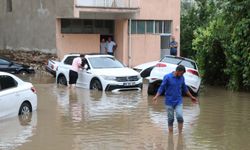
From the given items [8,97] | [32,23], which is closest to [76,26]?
[32,23]

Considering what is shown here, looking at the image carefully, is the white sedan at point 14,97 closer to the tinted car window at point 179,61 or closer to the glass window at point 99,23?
the tinted car window at point 179,61

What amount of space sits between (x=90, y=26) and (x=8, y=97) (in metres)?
23.9

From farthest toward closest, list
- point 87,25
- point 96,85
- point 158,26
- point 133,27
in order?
1. point 158,26
2. point 133,27
3. point 87,25
4. point 96,85

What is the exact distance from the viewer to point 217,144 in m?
11.8

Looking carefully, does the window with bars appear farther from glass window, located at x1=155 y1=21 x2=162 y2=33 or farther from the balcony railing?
the balcony railing

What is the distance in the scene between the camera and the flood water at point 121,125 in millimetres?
11625

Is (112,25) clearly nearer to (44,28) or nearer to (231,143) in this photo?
(44,28)

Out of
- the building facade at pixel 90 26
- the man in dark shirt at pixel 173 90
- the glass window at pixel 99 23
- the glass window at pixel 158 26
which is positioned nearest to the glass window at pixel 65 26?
the building facade at pixel 90 26

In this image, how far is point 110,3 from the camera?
1398 inches

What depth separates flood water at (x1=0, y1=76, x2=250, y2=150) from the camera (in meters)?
11.6

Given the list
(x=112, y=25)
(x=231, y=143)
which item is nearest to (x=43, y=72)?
(x=112, y=25)

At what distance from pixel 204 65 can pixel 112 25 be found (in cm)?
1234

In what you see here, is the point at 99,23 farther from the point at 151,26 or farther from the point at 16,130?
the point at 16,130

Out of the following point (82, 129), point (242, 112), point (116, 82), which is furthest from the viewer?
point (116, 82)
